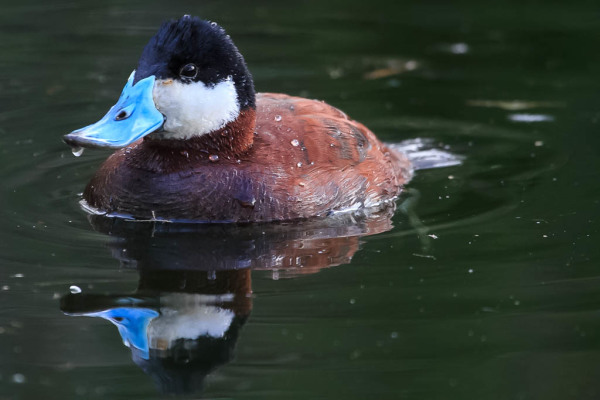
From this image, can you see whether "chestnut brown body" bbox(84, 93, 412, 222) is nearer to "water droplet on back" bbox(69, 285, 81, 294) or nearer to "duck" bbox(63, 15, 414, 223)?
"duck" bbox(63, 15, 414, 223)

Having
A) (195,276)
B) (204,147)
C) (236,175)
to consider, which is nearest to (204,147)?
(204,147)

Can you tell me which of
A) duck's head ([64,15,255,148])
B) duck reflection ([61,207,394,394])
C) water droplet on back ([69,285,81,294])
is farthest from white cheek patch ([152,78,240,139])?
water droplet on back ([69,285,81,294])

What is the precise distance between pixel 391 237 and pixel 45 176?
235 cm

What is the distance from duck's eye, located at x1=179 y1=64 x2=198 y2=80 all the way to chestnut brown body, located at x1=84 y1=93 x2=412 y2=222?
14.2 inches

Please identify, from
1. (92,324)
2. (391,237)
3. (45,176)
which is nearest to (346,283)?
(391,237)

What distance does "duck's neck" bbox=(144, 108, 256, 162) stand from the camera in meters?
5.96

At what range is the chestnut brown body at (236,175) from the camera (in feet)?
19.4

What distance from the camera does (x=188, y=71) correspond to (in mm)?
5750

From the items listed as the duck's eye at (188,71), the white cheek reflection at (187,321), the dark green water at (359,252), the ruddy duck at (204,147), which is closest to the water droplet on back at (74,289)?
the dark green water at (359,252)

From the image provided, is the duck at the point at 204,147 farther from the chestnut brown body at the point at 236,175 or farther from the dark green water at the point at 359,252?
the dark green water at the point at 359,252

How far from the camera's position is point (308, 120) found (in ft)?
20.8

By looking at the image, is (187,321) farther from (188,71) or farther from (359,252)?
(188,71)

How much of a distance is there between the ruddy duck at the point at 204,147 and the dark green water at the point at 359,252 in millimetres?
159

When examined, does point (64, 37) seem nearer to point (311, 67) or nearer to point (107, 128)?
point (311, 67)
